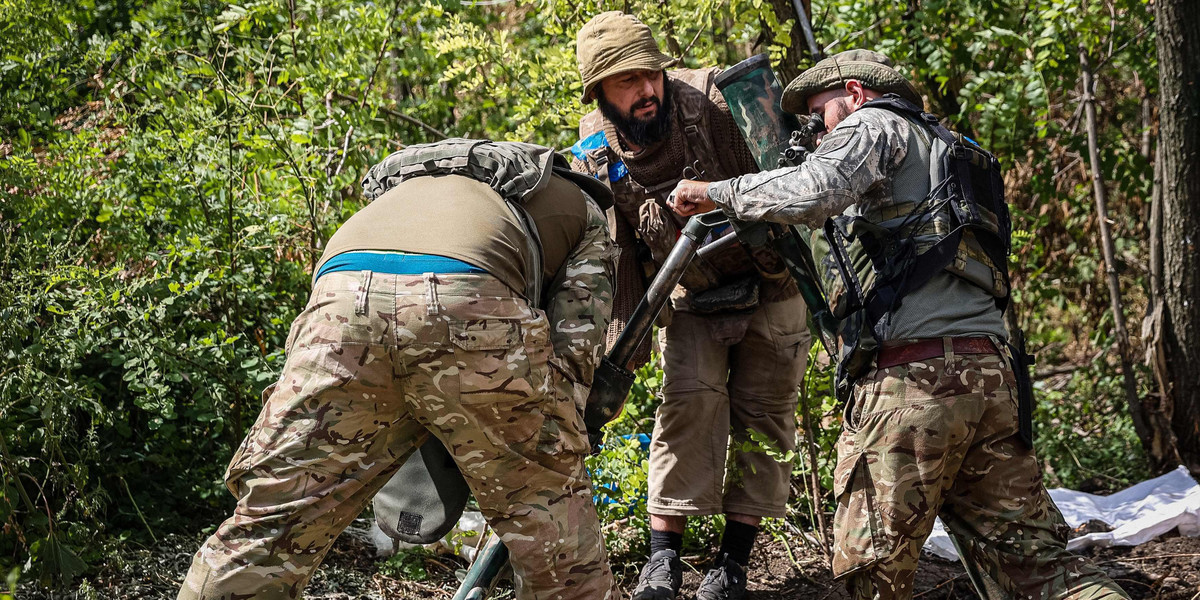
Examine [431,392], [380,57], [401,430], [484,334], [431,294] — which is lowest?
[401,430]

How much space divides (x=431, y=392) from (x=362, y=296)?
0.93 ft

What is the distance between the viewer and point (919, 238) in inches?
109

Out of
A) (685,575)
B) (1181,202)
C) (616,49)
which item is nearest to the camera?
(616,49)

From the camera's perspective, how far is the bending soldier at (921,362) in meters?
2.72

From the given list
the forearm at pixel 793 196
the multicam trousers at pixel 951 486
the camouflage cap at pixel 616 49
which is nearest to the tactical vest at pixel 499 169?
the forearm at pixel 793 196

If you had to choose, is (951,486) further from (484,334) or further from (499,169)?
(499,169)

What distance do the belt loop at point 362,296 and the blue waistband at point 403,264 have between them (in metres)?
0.04

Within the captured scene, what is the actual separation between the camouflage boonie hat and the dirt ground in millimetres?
1875

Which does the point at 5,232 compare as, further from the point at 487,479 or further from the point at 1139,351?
the point at 1139,351

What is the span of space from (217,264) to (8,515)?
1.25m

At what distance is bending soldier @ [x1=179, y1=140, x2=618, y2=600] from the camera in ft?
7.82

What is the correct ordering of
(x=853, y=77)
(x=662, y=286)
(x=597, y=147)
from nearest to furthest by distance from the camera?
(x=853, y=77), (x=662, y=286), (x=597, y=147)

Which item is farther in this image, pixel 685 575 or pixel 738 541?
pixel 685 575

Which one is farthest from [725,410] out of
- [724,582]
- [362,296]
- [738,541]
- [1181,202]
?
[1181,202]
